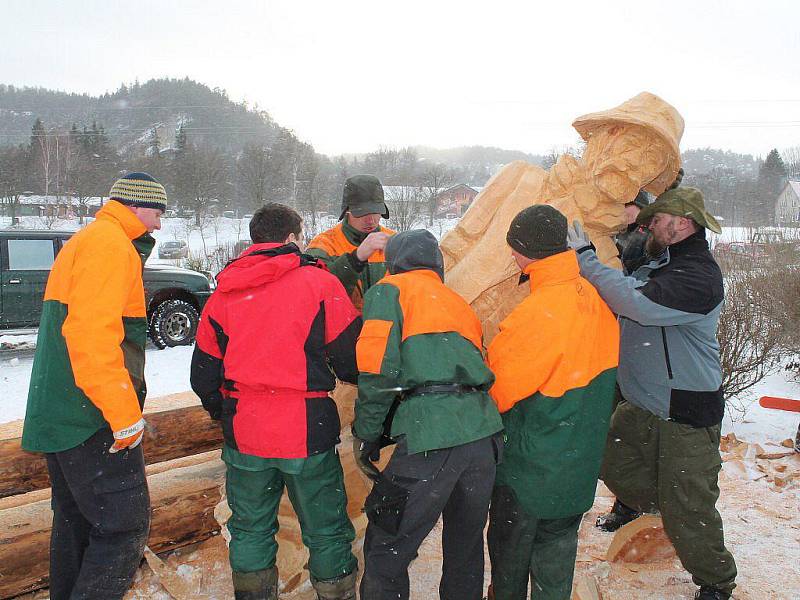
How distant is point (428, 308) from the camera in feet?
6.58

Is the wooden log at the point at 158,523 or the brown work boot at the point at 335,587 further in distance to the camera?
the wooden log at the point at 158,523

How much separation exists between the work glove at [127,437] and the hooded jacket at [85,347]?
0.07 ft

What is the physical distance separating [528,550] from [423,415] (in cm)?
79

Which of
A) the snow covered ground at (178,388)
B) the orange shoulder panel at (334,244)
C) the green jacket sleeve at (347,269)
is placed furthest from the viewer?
the snow covered ground at (178,388)

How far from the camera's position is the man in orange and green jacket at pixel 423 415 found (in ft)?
6.45

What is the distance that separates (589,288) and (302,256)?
1.19 meters

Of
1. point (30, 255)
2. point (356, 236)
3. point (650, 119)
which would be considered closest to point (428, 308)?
point (356, 236)

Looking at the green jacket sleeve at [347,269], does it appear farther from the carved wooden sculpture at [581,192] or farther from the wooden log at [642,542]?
the wooden log at [642,542]

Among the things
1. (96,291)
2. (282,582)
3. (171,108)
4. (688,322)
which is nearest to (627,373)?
(688,322)

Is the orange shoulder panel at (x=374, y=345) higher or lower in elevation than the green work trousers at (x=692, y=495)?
higher

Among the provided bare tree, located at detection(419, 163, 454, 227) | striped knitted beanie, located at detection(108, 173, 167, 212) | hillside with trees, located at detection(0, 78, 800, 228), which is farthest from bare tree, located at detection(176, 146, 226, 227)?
striped knitted beanie, located at detection(108, 173, 167, 212)

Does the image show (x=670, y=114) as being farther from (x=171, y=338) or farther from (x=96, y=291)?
(x=171, y=338)

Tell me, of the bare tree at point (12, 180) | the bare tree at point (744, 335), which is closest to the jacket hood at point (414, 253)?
the bare tree at point (744, 335)

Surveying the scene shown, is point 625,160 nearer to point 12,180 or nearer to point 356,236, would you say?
point 356,236
